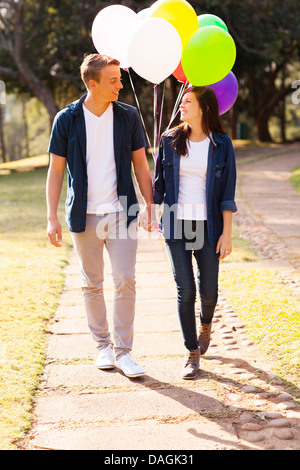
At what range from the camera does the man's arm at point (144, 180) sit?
11.2 feet

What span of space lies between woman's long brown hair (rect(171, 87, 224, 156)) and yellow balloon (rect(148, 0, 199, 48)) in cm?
42

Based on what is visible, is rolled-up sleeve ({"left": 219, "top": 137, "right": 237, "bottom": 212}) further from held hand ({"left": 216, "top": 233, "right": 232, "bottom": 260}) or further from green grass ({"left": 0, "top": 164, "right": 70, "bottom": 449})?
green grass ({"left": 0, "top": 164, "right": 70, "bottom": 449})

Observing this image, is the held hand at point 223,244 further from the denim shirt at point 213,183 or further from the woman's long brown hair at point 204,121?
the woman's long brown hair at point 204,121

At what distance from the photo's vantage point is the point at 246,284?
5.27 meters

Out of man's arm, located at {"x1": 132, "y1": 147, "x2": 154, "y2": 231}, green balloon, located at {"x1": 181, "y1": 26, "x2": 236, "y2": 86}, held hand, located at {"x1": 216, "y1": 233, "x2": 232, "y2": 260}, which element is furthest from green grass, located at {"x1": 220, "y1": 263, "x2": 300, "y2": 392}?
green balloon, located at {"x1": 181, "y1": 26, "x2": 236, "y2": 86}

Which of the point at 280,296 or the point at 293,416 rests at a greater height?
the point at 293,416

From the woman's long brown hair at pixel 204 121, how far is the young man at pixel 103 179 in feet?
0.88

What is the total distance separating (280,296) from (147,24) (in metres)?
2.46

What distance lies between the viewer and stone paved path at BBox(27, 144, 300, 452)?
8.73ft

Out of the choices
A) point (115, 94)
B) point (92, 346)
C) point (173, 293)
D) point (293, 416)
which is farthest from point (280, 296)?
point (115, 94)

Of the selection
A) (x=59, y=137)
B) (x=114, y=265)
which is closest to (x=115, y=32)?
(x=59, y=137)

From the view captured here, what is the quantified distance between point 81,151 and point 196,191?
67 centimetres

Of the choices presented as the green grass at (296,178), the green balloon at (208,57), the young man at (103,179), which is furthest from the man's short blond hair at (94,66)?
the green grass at (296,178)
